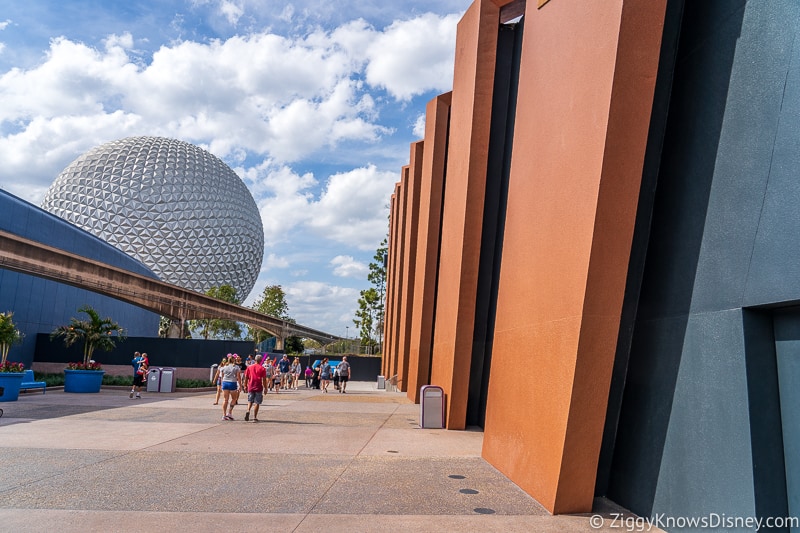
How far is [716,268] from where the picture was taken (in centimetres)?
544

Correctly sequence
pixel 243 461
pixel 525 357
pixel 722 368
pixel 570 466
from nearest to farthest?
pixel 722 368
pixel 570 466
pixel 525 357
pixel 243 461

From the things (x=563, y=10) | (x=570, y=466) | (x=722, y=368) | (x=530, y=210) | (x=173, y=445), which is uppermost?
(x=563, y=10)

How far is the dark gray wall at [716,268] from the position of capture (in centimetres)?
473

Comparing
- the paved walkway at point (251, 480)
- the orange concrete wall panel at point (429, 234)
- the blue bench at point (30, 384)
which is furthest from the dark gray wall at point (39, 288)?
the orange concrete wall panel at point (429, 234)

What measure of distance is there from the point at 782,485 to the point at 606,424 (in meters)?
2.41

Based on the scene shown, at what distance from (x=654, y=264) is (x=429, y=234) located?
1117 centimetres

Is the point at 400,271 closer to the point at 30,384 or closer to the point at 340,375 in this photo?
the point at 340,375

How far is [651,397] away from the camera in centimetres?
631

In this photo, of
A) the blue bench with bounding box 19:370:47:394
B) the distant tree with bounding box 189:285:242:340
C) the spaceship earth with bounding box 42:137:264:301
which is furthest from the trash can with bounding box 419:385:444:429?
the distant tree with bounding box 189:285:242:340

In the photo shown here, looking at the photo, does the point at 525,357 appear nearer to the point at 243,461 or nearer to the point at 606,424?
the point at 606,424

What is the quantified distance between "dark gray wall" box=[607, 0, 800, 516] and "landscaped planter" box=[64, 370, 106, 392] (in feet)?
65.5

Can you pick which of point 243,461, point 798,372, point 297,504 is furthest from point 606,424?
point 243,461

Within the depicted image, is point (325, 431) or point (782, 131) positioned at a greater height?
point (782, 131)

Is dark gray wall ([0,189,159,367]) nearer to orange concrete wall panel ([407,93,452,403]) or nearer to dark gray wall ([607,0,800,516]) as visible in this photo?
orange concrete wall panel ([407,93,452,403])
